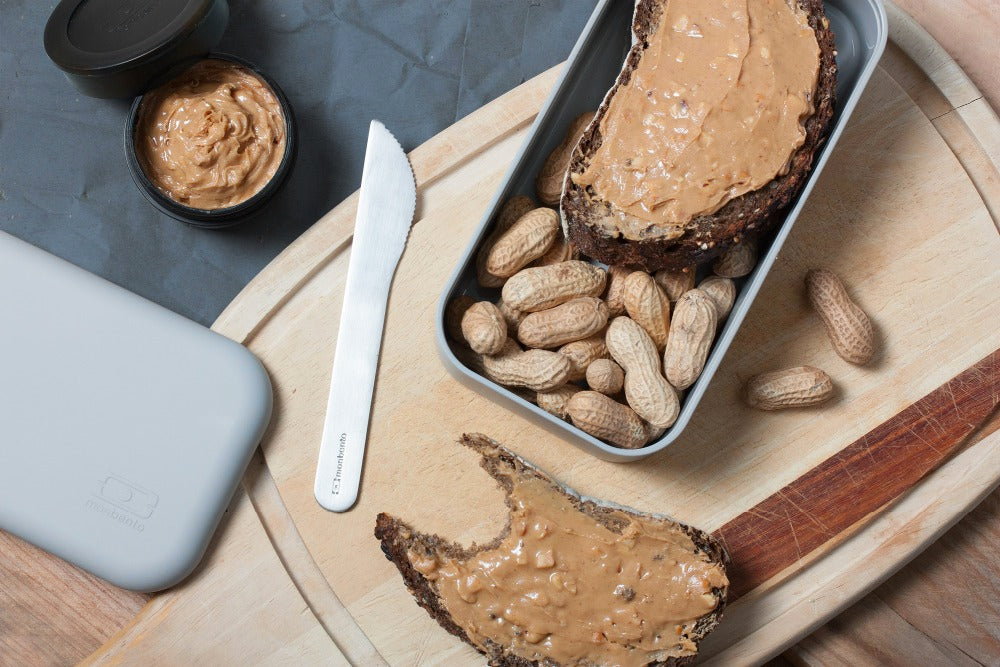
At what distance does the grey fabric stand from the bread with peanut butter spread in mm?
805

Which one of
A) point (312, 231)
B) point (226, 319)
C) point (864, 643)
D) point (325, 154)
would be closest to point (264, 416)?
point (226, 319)

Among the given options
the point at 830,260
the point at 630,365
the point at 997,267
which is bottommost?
the point at 630,365

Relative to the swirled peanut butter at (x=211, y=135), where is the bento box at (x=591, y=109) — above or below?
above

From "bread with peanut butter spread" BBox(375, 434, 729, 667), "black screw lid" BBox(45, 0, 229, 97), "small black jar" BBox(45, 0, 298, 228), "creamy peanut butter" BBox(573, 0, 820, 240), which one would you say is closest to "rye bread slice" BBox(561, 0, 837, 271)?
"creamy peanut butter" BBox(573, 0, 820, 240)

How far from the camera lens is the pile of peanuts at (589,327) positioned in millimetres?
1372

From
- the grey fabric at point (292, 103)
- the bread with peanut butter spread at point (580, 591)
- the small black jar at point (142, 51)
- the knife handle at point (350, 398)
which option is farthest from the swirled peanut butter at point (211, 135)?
the bread with peanut butter spread at point (580, 591)

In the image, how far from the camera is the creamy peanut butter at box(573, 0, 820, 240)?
1254mm

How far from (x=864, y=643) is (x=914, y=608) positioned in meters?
0.12

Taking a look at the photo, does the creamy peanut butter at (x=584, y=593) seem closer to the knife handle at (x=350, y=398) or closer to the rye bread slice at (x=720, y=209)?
the knife handle at (x=350, y=398)

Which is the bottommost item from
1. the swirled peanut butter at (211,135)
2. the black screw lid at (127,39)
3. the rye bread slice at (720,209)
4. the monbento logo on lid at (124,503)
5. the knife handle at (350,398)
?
the monbento logo on lid at (124,503)

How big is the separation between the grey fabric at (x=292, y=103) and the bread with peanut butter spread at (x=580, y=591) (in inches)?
31.7

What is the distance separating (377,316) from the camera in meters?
1.47

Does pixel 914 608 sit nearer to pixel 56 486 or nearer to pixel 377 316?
pixel 377 316

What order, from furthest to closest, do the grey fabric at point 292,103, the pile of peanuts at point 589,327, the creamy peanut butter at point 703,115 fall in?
the grey fabric at point 292,103, the pile of peanuts at point 589,327, the creamy peanut butter at point 703,115
